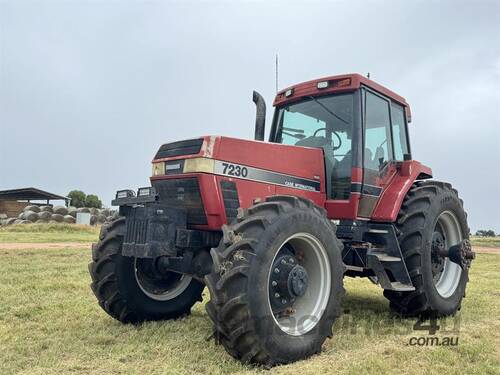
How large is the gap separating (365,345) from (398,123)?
3627 mm

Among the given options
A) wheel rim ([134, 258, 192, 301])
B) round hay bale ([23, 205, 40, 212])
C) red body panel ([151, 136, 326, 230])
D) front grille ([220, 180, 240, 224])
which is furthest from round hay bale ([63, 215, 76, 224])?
front grille ([220, 180, 240, 224])

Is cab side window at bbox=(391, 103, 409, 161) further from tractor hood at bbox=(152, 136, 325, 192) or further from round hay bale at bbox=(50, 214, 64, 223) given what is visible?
round hay bale at bbox=(50, 214, 64, 223)

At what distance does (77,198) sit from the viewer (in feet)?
158

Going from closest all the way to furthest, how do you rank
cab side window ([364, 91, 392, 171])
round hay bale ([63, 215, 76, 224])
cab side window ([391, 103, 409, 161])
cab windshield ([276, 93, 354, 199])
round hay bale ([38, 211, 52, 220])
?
cab windshield ([276, 93, 354, 199]), cab side window ([364, 91, 392, 171]), cab side window ([391, 103, 409, 161]), round hay bale ([38, 211, 52, 220]), round hay bale ([63, 215, 76, 224])

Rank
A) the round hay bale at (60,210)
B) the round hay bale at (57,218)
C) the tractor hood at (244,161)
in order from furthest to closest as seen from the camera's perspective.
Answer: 1. the round hay bale at (60,210)
2. the round hay bale at (57,218)
3. the tractor hood at (244,161)

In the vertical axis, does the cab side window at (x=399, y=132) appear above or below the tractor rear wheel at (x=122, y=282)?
above

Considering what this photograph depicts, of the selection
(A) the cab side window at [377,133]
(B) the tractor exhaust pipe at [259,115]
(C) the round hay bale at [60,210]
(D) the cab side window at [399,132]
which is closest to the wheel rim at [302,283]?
(B) the tractor exhaust pipe at [259,115]

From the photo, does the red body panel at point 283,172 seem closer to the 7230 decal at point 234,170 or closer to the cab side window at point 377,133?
the 7230 decal at point 234,170

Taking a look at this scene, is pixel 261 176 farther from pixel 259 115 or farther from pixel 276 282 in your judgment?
pixel 276 282

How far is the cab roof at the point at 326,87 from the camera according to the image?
5848 mm

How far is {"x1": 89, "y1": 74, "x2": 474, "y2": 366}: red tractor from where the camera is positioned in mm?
3881

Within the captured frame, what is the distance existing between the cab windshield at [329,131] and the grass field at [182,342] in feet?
5.81

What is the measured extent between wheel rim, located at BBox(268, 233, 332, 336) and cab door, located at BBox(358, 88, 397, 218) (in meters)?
1.49

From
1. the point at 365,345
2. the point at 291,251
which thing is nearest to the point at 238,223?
the point at 291,251
